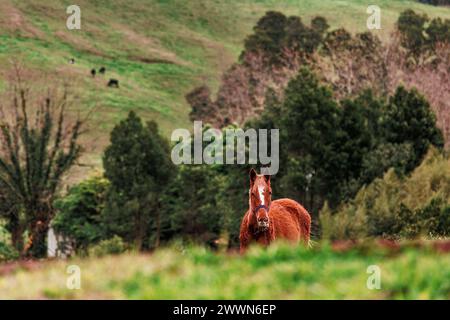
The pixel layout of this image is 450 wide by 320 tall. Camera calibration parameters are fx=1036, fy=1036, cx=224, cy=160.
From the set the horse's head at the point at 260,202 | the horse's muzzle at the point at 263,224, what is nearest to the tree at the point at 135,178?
the horse's head at the point at 260,202

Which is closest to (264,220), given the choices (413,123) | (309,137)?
(413,123)

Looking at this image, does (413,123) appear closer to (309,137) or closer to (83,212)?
(309,137)

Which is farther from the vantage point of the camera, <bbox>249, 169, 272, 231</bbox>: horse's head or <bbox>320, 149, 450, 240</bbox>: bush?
<bbox>320, 149, 450, 240</bbox>: bush

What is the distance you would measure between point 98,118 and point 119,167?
42.4 meters

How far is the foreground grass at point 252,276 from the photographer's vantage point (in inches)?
328

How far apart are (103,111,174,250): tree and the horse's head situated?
1469 inches

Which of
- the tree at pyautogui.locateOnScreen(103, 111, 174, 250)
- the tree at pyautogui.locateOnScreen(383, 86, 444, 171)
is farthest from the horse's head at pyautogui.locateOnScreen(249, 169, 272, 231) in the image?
the tree at pyautogui.locateOnScreen(103, 111, 174, 250)

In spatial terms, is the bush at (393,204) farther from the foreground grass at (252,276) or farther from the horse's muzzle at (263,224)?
the foreground grass at (252,276)

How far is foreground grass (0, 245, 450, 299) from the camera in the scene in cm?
833

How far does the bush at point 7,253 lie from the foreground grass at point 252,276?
31.6 meters

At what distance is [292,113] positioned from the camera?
5356 cm

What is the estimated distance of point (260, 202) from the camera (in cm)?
1353

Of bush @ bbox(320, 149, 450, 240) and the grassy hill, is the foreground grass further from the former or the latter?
the grassy hill
